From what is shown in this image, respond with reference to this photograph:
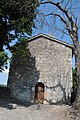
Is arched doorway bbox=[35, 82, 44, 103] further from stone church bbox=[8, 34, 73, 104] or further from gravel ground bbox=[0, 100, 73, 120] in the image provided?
gravel ground bbox=[0, 100, 73, 120]

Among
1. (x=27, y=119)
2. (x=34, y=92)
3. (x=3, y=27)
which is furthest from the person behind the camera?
(x=34, y=92)

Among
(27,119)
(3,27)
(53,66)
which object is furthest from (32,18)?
(27,119)

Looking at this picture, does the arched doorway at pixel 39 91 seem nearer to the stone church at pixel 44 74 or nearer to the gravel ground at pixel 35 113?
the stone church at pixel 44 74

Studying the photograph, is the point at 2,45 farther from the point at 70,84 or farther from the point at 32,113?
the point at 70,84

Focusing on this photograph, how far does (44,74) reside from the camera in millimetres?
20891

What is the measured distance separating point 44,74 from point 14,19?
659 cm

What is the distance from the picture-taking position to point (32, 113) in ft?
45.9

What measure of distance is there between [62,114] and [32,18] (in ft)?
23.5

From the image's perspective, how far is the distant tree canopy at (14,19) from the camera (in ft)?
50.8

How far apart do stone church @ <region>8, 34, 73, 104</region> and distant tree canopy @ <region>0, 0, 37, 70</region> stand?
16.1ft

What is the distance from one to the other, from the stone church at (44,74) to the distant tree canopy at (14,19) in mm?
4900

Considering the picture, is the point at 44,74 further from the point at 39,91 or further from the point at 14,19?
the point at 14,19

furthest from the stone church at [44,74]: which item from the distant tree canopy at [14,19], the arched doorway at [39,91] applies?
the distant tree canopy at [14,19]

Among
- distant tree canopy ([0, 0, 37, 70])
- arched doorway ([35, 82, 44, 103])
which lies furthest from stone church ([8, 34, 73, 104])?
distant tree canopy ([0, 0, 37, 70])
